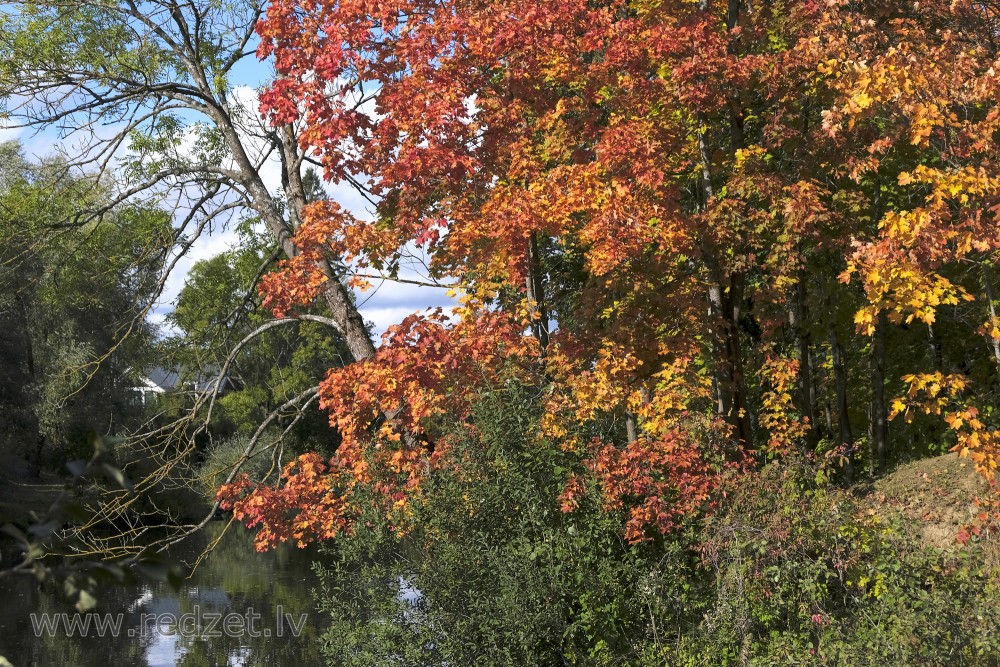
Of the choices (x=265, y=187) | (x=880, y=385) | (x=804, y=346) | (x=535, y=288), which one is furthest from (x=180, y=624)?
(x=880, y=385)

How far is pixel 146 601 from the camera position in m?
26.4

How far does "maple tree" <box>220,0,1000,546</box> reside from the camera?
1130cm

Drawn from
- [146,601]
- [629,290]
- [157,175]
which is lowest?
[146,601]

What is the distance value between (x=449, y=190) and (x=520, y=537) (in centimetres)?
540

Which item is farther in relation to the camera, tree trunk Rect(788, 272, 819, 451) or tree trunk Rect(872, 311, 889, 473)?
tree trunk Rect(872, 311, 889, 473)

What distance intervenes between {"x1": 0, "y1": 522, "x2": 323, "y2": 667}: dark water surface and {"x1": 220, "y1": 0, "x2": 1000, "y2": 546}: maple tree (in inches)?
258

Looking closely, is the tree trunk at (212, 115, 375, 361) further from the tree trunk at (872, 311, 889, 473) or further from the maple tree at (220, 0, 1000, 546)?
the tree trunk at (872, 311, 889, 473)

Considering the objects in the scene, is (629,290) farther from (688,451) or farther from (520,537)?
(520,537)

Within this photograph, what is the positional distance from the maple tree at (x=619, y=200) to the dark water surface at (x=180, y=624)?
654 centimetres

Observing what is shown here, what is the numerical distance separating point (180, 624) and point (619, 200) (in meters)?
16.3

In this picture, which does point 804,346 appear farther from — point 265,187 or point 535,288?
point 265,187

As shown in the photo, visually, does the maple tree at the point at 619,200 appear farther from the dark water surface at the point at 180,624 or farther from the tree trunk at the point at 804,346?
the dark water surface at the point at 180,624

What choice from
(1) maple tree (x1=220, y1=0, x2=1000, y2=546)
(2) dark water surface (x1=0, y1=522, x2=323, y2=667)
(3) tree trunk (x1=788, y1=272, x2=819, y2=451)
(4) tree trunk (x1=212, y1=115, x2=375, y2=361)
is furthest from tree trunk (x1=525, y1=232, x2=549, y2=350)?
(2) dark water surface (x1=0, y1=522, x2=323, y2=667)

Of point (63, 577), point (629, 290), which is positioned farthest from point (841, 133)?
point (63, 577)
